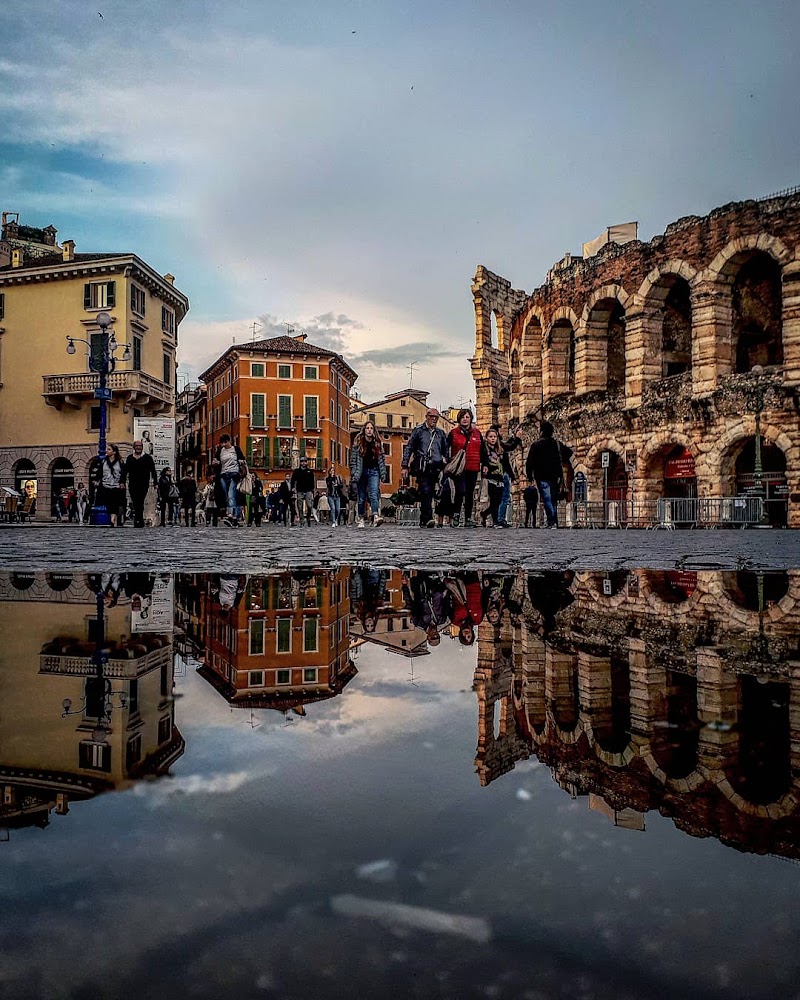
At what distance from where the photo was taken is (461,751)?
123 cm

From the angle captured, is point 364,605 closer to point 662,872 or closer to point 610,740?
point 610,740

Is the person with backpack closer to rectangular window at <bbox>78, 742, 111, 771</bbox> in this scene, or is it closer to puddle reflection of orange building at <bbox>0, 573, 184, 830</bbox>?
puddle reflection of orange building at <bbox>0, 573, 184, 830</bbox>

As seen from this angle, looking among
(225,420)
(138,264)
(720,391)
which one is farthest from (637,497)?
(225,420)

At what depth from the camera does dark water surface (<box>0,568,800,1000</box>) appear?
26.1 inches

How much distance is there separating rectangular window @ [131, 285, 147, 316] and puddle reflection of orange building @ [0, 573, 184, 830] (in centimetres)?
3979

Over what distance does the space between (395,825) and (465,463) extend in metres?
13.6

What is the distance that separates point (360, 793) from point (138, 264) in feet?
137

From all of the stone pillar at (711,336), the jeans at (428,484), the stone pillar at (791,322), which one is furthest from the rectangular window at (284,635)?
the stone pillar at (711,336)

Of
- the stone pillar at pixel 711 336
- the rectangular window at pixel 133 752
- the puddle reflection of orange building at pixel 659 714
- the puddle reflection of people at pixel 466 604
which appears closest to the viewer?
the puddle reflection of orange building at pixel 659 714

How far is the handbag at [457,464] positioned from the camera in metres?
14.2

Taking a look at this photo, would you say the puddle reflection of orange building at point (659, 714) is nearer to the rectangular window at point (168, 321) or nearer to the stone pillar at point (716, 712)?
the stone pillar at point (716, 712)

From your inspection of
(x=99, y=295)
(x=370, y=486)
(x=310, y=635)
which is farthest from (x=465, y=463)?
(x=99, y=295)

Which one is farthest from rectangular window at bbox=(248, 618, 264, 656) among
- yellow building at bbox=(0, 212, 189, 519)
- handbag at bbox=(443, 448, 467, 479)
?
yellow building at bbox=(0, 212, 189, 519)

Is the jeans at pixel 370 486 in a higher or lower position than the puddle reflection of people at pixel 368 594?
higher
